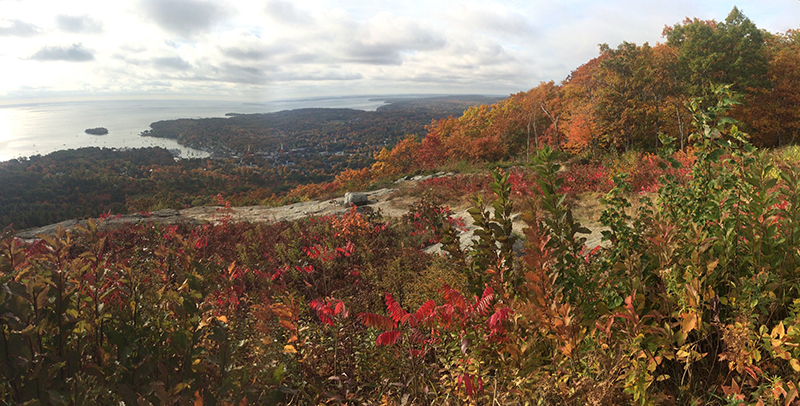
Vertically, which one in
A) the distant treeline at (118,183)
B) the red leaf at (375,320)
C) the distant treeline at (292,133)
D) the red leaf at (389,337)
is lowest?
the distant treeline at (118,183)

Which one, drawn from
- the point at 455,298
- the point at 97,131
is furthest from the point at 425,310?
the point at 97,131

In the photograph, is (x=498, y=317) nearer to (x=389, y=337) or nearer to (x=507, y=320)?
(x=507, y=320)

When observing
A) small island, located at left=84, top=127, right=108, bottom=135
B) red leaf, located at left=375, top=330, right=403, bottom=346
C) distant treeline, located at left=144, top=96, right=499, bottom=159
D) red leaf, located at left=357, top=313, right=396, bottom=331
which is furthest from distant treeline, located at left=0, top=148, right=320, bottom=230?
small island, located at left=84, top=127, right=108, bottom=135

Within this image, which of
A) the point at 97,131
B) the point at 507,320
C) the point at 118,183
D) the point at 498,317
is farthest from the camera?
the point at 97,131

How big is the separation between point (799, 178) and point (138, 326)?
3595 mm

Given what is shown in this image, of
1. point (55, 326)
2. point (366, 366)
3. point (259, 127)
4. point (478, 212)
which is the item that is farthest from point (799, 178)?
point (259, 127)

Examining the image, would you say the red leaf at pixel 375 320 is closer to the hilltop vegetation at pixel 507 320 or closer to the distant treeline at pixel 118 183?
the hilltop vegetation at pixel 507 320

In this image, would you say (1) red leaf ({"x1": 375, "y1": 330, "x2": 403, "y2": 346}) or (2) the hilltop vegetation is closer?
(2) the hilltop vegetation

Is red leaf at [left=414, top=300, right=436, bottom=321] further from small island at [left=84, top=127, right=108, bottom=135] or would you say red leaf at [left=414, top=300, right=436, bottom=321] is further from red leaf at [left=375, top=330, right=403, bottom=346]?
small island at [left=84, top=127, right=108, bottom=135]

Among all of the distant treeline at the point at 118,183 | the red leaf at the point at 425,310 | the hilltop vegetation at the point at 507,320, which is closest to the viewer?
the hilltop vegetation at the point at 507,320

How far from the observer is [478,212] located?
2246mm

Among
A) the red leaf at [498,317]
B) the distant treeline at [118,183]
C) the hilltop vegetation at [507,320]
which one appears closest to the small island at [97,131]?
the distant treeline at [118,183]

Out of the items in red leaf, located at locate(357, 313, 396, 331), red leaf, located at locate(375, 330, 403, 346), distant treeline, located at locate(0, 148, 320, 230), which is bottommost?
distant treeline, located at locate(0, 148, 320, 230)

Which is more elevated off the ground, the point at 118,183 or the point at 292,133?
the point at 292,133
